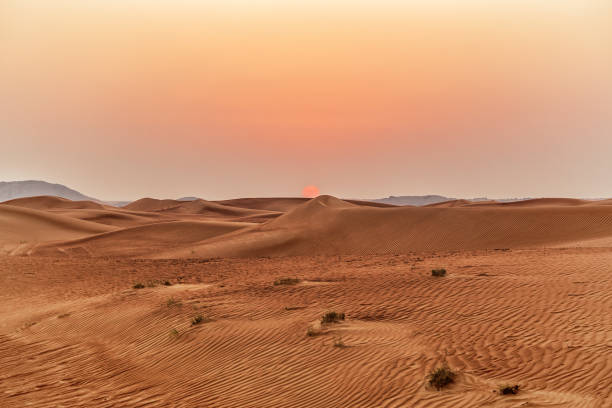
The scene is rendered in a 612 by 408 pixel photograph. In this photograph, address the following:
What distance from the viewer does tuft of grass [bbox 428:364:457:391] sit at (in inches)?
277

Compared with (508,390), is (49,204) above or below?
above

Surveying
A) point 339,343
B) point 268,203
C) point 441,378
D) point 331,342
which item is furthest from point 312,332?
point 268,203

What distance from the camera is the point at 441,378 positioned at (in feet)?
23.3

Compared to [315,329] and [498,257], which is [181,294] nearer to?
[315,329]

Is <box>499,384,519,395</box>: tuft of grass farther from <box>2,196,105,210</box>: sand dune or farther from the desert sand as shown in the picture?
<box>2,196,105,210</box>: sand dune

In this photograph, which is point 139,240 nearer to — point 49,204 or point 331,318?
point 331,318

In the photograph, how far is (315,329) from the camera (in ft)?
33.4

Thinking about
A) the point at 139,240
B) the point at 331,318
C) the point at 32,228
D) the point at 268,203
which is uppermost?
the point at 268,203

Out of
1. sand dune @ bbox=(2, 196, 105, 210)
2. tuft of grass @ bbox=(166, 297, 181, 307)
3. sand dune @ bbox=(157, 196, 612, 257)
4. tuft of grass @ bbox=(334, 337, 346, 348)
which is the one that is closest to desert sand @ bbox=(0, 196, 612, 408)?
tuft of grass @ bbox=(334, 337, 346, 348)

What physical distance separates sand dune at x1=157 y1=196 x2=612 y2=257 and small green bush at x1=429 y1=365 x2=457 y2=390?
23.2 m

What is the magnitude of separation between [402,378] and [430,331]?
94.7 inches

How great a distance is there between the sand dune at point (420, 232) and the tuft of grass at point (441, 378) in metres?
23.2

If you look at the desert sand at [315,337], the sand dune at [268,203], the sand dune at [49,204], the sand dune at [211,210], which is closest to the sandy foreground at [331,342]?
the desert sand at [315,337]

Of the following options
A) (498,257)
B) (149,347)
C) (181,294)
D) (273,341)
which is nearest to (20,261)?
(181,294)
